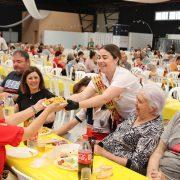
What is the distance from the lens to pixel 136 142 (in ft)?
7.91

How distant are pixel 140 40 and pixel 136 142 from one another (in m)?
17.9

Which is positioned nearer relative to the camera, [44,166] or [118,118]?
[44,166]

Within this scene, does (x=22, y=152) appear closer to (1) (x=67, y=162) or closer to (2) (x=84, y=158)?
(1) (x=67, y=162)

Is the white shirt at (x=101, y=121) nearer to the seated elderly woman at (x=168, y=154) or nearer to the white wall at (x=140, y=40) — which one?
the seated elderly woman at (x=168, y=154)

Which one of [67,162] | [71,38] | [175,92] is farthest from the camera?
[71,38]

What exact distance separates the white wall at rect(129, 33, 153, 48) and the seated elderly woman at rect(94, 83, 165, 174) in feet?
56.2

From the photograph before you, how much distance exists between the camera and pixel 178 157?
2.22 m

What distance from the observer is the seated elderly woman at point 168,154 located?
→ 7.24 feet

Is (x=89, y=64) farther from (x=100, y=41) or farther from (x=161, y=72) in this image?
(x=100, y=41)

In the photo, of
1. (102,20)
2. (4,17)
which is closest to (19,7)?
(4,17)

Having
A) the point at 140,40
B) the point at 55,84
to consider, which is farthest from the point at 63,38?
the point at 55,84

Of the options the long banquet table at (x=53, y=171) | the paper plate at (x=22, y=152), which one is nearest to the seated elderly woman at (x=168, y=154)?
the long banquet table at (x=53, y=171)

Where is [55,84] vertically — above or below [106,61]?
below

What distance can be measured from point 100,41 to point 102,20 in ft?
7.38
